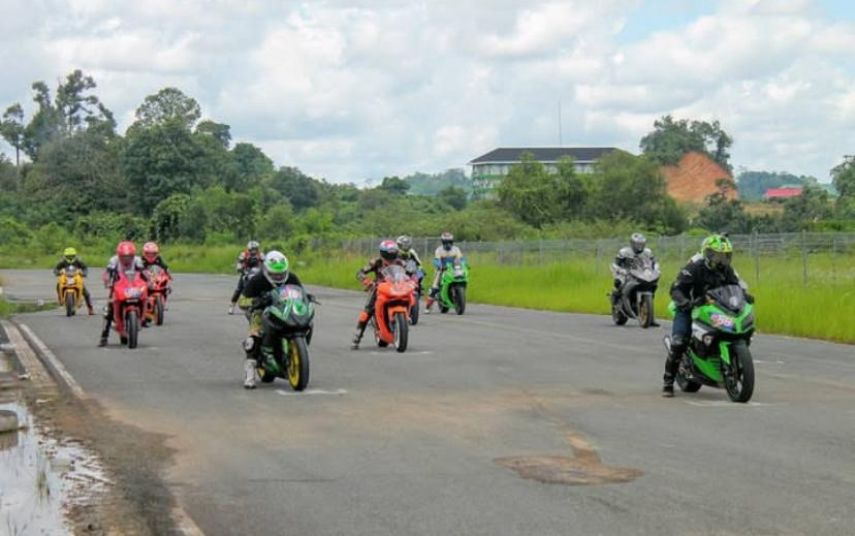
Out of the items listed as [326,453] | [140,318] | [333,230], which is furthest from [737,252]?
[333,230]

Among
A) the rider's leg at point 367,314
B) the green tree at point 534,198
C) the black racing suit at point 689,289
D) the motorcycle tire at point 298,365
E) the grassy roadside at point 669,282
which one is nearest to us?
the black racing suit at point 689,289

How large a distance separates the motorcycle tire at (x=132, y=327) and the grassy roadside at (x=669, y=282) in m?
11.6

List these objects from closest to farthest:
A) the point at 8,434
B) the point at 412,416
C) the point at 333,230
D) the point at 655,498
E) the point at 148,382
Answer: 1. the point at 655,498
2. the point at 8,434
3. the point at 412,416
4. the point at 148,382
5. the point at 333,230

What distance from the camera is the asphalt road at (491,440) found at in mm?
8000

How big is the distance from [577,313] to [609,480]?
22.9 m

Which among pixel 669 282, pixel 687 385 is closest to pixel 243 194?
pixel 669 282

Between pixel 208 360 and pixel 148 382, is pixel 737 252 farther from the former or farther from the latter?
pixel 148 382

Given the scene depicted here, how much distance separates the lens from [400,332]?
19359mm

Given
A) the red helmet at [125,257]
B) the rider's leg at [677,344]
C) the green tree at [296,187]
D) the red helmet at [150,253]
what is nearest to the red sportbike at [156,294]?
the red helmet at [150,253]

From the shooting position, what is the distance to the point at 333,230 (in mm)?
85188

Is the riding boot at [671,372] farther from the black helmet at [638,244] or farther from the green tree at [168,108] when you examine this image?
the green tree at [168,108]

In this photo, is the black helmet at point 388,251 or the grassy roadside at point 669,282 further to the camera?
the grassy roadside at point 669,282

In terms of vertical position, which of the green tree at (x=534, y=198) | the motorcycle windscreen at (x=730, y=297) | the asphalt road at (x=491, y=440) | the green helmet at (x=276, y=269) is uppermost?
the green tree at (x=534, y=198)

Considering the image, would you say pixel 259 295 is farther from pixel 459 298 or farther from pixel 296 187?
pixel 296 187
